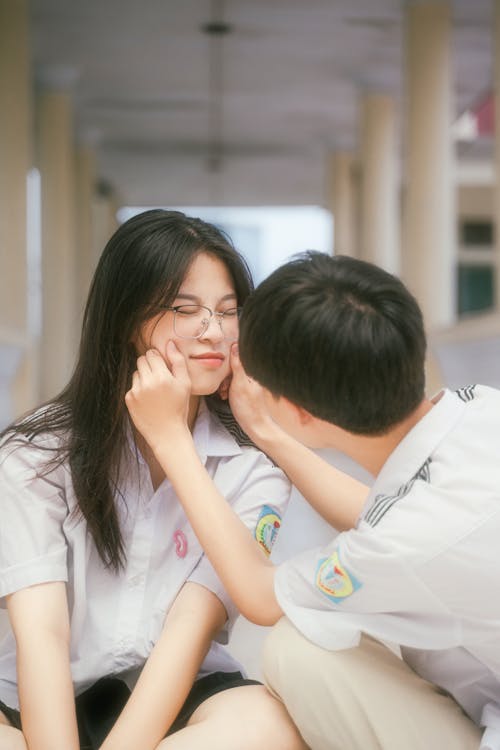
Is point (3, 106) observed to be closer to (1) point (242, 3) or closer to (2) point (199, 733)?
(1) point (242, 3)

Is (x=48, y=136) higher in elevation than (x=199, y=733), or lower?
higher

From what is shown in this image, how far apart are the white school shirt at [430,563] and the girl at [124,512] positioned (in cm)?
28

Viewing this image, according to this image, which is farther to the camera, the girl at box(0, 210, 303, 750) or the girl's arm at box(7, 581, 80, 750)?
the girl at box(0, 210, 303, 750)

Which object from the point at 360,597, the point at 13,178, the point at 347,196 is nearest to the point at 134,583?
the point at 360,597

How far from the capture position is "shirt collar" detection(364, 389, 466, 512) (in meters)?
1.47

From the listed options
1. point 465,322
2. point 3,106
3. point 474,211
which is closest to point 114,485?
point 465,322

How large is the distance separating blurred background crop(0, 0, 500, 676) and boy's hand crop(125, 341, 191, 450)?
174 inches

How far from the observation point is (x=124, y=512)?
1.87 metres

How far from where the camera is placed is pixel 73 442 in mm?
1855


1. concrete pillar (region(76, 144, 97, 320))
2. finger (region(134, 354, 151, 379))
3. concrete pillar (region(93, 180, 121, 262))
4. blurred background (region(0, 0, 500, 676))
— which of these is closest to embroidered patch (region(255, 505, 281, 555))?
finger (region(134, 354, 151, 379))

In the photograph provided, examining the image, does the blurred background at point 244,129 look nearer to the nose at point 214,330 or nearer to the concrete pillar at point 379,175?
the concrete pillar at point 379,175

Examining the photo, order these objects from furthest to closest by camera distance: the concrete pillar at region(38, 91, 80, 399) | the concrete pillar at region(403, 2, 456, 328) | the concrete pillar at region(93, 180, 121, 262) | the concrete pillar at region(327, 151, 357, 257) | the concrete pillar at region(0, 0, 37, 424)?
the concrete pillar at region(93, 180, 121, 262) < the concrete pillar at region(327, 151, 357, 257) < the concrete pillar at region(38, 91, 80, 399) < the concrete pillar at region(403, 2, 456, 328) < the concrete pillar at region(0, 0, 37, 424)

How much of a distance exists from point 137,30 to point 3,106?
262 centimetres

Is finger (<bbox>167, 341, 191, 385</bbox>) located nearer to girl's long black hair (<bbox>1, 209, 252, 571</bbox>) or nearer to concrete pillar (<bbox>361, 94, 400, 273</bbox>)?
girl's long black hair (<bbox>1, 209, 252, 571</bbox>)
